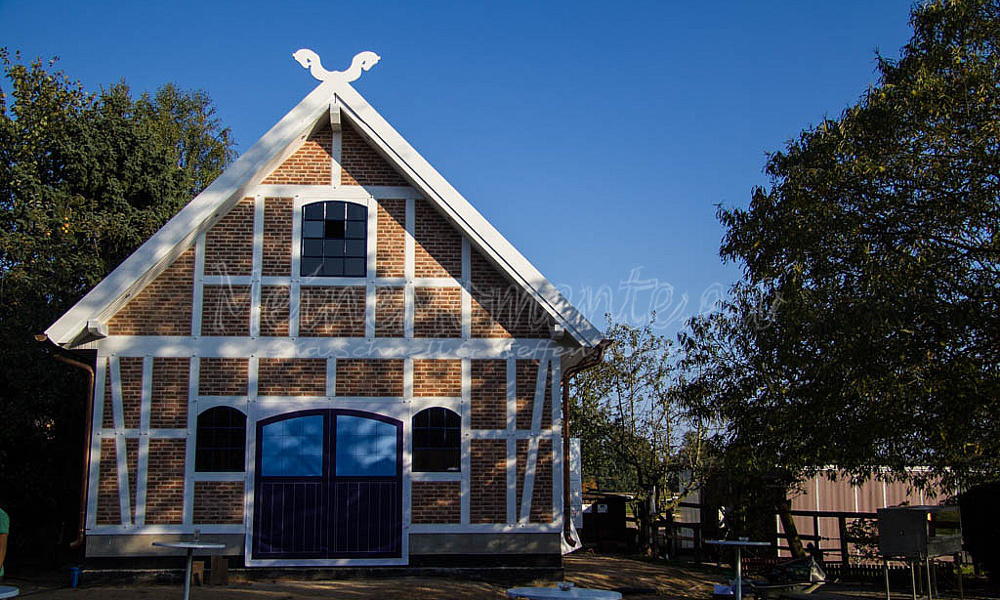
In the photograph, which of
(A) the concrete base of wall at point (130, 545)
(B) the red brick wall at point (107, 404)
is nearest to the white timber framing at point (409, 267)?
(A) the concrete base of wall at point (130, 545)

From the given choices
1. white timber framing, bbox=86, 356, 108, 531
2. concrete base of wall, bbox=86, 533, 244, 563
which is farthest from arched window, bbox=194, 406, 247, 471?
white timber framing, bbox=86, 356, 108, 531

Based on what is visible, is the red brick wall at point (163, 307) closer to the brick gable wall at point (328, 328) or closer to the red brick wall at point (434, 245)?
the brick gable wall at point (328, 328)

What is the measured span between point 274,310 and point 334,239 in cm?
139

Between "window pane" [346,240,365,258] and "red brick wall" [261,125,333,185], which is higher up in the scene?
"red brick wall" [261,125,333,185]

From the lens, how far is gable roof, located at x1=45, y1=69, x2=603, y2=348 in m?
11.8

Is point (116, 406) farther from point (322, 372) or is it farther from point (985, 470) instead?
point (985, 470)

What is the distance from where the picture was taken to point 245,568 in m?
12.0

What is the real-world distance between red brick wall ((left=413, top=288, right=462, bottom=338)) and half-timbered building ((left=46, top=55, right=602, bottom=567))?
0.07ft

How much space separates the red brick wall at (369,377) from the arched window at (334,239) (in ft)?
4.42

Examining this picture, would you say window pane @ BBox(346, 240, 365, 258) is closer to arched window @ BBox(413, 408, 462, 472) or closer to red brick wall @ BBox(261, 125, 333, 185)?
red brick wall @ BBox(261, 125, 333, 185)

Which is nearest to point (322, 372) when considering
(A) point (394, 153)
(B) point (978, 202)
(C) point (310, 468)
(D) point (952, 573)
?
(C) point (310, 468)

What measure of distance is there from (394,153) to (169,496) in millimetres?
5896

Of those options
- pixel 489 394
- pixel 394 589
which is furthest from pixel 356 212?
pixel 394 589

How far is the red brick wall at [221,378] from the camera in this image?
12328 millimetres
